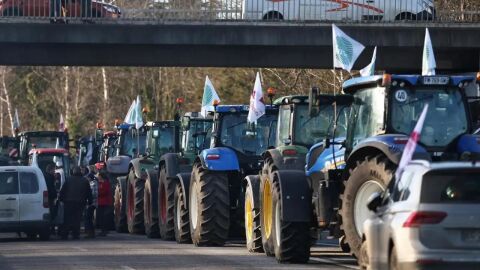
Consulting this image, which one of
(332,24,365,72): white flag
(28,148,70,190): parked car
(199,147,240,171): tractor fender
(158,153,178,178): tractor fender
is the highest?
(332,24,365,72): white flag

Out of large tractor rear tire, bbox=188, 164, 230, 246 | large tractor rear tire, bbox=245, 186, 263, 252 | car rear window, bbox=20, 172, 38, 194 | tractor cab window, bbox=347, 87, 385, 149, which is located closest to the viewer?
tractor cab window, bbox=347, 87, 385, 149

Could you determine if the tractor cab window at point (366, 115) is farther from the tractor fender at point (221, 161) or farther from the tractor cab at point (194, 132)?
the tractor cab at point (194, 132)

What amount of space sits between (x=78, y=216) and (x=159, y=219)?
2.95 metres

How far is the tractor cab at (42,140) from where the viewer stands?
44688 millimetres

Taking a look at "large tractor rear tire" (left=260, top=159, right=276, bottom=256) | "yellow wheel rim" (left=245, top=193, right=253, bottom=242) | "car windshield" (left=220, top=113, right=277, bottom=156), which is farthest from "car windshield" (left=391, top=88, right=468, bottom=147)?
"car windshield" (left=220, top=113, right=277, bottom=156)

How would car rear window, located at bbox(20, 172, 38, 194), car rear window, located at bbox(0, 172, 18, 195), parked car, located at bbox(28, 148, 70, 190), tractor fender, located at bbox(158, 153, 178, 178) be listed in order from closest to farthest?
tractor fender, located at bbox(158, 153, 178, 178)
car rear window, located at bbox(0, 172, 18, 195)
car rear window, located at bbox(20, 172, 38, 194)
parked car, located at bbox(28, 148, 70, 190)

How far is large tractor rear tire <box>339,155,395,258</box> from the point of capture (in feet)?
55.9

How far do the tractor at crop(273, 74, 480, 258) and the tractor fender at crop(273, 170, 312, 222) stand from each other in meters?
0.71

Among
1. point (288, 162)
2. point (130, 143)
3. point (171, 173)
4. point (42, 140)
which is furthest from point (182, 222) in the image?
point (42, 140)

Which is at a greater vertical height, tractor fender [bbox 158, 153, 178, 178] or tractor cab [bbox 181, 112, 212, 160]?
tractor cab [bbox 181, 112, 212, 160]

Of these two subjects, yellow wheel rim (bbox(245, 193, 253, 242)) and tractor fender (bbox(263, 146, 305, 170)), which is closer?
tractor fender (bbox(263, 146, 305, 170))

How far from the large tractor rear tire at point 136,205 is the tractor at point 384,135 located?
40.4 ft

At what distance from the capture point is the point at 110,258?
70.6 ft

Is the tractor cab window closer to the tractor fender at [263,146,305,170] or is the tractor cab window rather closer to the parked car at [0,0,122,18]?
the tractor fender at [263,146,305,170]
